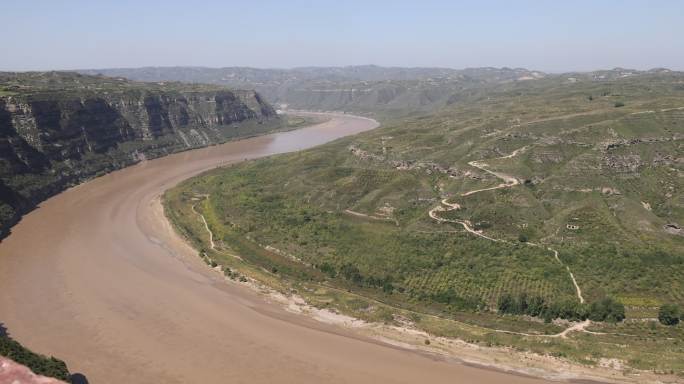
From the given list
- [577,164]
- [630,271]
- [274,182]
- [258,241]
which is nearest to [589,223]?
[630,271]

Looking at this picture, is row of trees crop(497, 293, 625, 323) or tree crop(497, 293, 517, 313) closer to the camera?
row of trees crop(497, 293, 625, 323)

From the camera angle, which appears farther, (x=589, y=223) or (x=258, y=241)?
(x=258, y=241)

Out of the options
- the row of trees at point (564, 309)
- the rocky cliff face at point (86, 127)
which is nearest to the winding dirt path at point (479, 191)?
the row of trees at point (564, 309)

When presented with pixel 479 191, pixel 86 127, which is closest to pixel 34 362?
pixel 479 191

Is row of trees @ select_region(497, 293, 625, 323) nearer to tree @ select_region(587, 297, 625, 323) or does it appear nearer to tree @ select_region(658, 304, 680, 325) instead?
tree @ select_region(587, 297, 625, 323)

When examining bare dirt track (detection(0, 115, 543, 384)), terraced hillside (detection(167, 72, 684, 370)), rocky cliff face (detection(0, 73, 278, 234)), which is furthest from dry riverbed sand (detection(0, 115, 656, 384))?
rocky cliff face (detection(0, 73, 278, 234))

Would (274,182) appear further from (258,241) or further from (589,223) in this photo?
(589,223)
